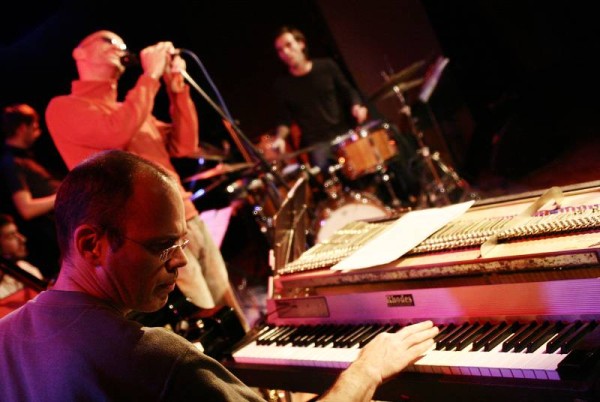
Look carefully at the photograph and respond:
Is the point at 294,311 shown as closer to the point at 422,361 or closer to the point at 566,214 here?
the point at 422,361

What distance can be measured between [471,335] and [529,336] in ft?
0.77

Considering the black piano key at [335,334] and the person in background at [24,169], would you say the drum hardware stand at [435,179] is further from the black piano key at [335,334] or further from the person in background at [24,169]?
the black piano key at [335,334]

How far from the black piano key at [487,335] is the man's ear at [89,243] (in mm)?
1338

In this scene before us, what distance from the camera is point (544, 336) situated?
6.09ft

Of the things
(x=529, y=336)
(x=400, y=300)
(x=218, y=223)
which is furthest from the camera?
(x=218, y=223)

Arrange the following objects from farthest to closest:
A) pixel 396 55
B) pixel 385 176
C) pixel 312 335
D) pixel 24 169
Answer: pixel 396 55, pixel 385 176, pixel 24 169, pixel 312 335

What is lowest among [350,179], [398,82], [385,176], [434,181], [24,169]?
[434,181]

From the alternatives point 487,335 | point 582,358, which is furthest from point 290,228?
point 582,358

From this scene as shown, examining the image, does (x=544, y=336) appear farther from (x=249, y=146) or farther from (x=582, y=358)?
(x=249, y=146)

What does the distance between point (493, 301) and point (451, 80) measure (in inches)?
241

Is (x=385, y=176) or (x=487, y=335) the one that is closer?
(x=487, y=335)

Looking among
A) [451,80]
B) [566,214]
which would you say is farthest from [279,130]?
[566,214]

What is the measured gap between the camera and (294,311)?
9.36 feet

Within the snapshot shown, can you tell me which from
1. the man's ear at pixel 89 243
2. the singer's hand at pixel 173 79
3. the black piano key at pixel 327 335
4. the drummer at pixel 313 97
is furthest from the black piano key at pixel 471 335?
the drummer at pixel 313 97
